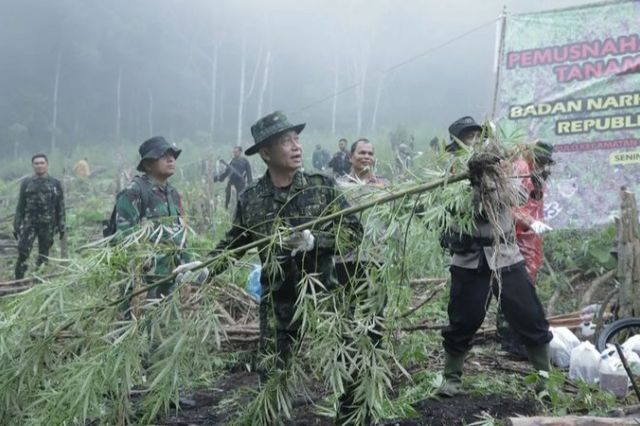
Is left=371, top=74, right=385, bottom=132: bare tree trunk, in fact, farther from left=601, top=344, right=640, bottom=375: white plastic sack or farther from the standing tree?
left=601, top=344, right=640, bottom=375: white plastic sack

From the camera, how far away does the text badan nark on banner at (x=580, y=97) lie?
28.2ft

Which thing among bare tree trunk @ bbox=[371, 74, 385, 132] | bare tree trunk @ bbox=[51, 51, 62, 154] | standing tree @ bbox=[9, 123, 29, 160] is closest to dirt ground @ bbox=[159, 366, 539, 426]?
bare tree trunk @ bbox=[371, 74, 385, 132]

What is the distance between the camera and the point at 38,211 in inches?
371

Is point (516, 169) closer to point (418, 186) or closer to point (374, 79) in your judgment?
point (418, 186)

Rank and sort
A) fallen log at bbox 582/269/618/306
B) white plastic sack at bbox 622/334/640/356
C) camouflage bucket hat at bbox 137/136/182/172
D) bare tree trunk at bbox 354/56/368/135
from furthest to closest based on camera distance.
A: 1. bare tree trunk at bbox 354/56/368/135
2. fallen log at bbox 582/269/618/306
3. camouflage bucket hat at bbox 137/136/182/172
4. white plastic sack at bbox 622/334/640/356

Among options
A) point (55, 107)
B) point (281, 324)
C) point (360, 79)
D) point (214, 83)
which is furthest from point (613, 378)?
point (55, 107)

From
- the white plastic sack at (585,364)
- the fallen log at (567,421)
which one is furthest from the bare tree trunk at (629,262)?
the fallen log at (567,421)

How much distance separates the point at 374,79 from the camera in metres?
36.3

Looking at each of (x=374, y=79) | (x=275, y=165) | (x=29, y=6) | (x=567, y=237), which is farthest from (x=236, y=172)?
(x=29, y=6)

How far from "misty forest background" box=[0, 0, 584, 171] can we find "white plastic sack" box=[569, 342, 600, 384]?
29.5 meters

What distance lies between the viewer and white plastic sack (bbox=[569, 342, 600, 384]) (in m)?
4.39

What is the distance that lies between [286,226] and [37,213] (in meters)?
7.08

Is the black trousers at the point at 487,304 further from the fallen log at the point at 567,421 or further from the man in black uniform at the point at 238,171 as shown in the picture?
the man in black uniform at the point at 238,171

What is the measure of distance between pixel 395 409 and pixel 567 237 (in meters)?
5.77
